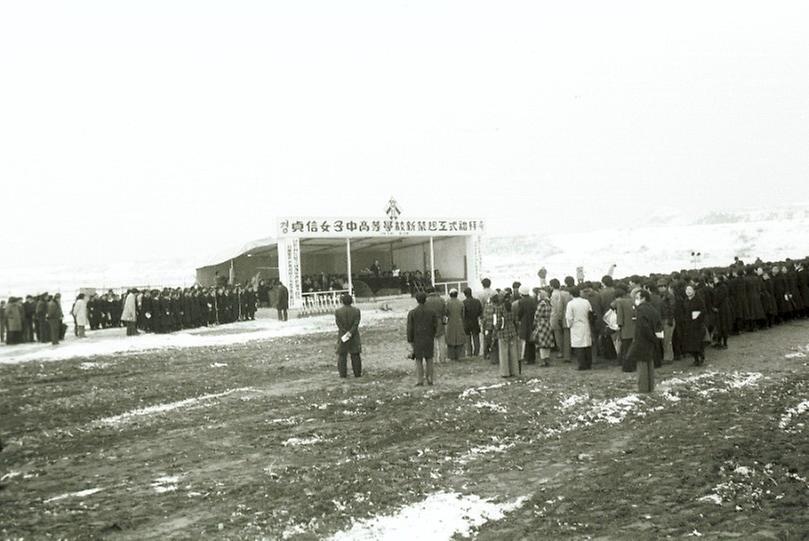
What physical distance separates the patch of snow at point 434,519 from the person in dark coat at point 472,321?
7.81 m

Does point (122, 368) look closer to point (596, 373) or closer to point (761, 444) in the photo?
point (596, 373)

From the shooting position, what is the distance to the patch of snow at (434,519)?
5016 millimetres

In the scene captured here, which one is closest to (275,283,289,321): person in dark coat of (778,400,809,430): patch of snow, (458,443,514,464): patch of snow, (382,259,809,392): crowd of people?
(382,259,809,392): crowd of people

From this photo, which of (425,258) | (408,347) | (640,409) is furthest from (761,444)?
(425,258)

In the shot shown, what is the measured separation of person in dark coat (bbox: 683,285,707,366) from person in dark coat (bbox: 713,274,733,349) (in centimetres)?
167

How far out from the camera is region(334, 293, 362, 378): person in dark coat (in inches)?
464

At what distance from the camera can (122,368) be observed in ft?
48.1

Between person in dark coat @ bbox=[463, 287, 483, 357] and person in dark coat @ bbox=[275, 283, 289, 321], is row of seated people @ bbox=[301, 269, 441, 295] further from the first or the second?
person in dark coat @ bbox=[463, 287, 483, 357]

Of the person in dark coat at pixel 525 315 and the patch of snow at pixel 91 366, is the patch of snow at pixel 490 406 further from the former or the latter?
the patch of snow at pixel 91 366

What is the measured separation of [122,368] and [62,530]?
986cm

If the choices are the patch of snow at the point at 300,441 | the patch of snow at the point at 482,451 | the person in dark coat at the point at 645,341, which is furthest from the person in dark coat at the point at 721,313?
the patch of snow at the point at 300,441

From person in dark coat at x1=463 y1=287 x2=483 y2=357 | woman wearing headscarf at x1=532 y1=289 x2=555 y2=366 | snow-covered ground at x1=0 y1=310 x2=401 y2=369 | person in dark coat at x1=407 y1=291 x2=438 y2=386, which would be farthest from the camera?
snow-covered ground at x1=0 y1=310 x2=401 y2=369

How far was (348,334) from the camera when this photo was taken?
464 inches

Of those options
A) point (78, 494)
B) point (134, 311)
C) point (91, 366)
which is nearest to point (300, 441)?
point (78, 494)
